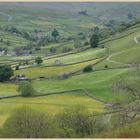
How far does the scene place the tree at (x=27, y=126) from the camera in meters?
33.2

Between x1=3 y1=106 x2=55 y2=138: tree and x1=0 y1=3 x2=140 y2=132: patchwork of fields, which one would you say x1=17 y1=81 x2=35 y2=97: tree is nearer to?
x1=0 y1=3 x2=140 y2=132: patchwork of fields

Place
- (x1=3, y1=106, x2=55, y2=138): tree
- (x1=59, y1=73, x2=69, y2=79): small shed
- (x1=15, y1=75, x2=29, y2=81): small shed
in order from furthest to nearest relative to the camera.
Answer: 1. (x1=15, y1=75, x2=29, y2=81): small shed
2. (x1=59, y1=73, x2=69, y2=79): small shed
3. (x1=3, y1=106, x2=55, y2=138): tree

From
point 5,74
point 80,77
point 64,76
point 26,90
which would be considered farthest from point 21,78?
point 26,90

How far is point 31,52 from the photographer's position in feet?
386

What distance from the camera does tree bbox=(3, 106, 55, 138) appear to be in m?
33.2

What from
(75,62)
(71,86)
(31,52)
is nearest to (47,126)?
(71,86)

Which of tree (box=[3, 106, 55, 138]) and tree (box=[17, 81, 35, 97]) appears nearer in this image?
tree (box=[3, 106, 55, 138])

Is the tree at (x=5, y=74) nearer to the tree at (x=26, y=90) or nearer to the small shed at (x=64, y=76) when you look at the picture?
the small shed at (x=64, y=76)

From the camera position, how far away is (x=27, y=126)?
35.9m

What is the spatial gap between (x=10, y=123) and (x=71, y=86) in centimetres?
2838

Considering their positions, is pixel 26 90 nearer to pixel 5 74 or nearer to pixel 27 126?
pixel 5 74

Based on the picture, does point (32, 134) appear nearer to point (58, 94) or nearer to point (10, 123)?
point (10, 123)

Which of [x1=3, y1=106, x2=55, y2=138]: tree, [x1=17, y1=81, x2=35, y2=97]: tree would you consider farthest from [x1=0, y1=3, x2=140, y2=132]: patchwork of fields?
[x1=3, y1=106, x2=55, y2=138]: tree

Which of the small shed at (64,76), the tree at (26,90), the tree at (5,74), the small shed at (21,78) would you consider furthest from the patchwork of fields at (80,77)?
the tree at (5,74)
